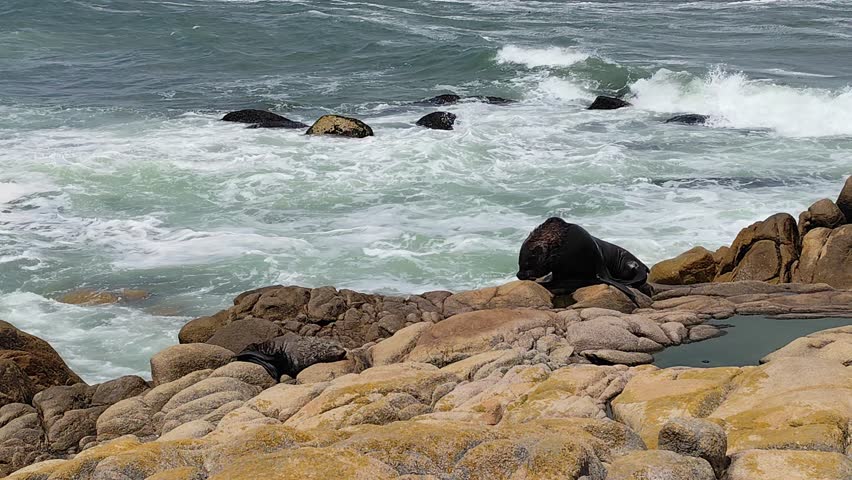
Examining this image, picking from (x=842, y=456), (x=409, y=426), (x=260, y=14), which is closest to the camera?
(x=842, y=456)

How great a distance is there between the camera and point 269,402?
7.69 m

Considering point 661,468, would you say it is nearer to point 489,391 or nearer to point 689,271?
point 489,391

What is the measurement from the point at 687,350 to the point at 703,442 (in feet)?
13.6

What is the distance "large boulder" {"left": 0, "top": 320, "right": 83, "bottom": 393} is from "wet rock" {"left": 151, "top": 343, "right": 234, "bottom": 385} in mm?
1059

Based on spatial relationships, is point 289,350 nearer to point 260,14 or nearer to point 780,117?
point 780,117

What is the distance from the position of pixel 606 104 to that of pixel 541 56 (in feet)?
22.8

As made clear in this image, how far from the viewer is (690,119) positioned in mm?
23688

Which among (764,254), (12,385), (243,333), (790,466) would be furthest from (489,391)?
(764,254)

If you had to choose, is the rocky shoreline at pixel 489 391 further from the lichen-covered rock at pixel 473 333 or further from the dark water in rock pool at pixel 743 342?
the dark water in rock pool at pixel 743 342

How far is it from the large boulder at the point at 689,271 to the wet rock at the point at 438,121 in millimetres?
11049

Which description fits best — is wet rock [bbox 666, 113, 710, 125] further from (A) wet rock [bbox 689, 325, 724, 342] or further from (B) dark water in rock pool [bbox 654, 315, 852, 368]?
(A) wet rock [bbox 689, 325, 724, 342]

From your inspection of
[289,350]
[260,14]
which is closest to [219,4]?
[260,14]

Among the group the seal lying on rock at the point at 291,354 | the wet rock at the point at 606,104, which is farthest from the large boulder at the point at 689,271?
the wet rock at the point at 606,104

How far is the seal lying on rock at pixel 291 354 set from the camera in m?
9.33
